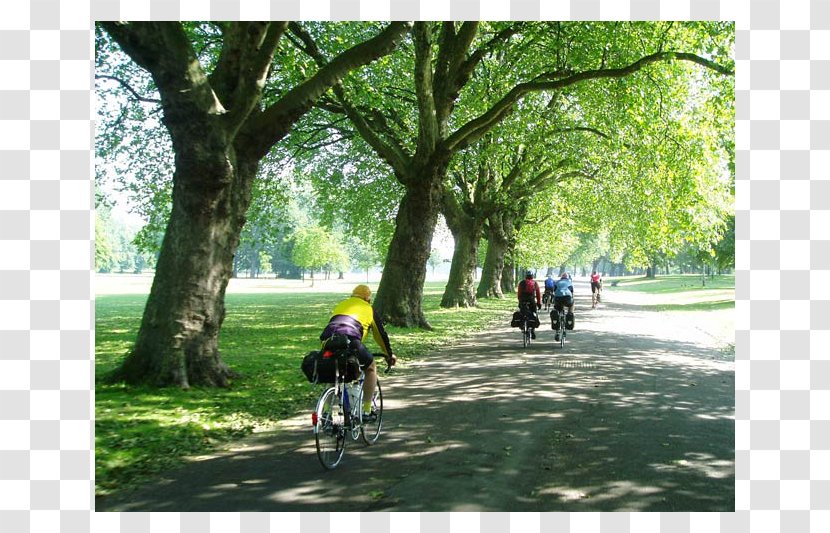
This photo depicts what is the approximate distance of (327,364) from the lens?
602 centimetres

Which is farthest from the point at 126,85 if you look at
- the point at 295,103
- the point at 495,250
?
the point at 495,250

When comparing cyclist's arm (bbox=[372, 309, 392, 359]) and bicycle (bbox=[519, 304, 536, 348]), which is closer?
cyclist's arm (bbox=[372, 309, 392, 359])

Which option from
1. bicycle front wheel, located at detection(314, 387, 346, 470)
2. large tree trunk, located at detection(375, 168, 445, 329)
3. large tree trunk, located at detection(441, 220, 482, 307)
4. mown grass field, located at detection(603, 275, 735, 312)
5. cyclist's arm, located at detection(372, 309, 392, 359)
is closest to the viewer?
bicycle front wheel, located at detection(314, 387, 346, 470)

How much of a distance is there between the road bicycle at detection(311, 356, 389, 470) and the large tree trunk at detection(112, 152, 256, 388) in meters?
3.80

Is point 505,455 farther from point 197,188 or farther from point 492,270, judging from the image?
point 492,270

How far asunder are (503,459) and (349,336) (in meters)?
1.89

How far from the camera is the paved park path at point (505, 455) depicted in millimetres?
4898

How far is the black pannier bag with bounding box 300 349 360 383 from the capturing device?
19.8ft

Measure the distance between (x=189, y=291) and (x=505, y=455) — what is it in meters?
5.76

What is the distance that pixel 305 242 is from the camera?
85562mm

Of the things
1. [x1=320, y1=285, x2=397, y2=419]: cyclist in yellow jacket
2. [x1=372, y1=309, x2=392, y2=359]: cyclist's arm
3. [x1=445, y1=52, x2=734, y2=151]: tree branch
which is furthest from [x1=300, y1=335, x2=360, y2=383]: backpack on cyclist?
[x1=445, y1=52, x2=734, y2=151]: tree branch

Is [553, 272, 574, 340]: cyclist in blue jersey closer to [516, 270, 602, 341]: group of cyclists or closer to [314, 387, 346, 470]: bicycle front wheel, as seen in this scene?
[516, 270, 602, 341]: group of cyclists
